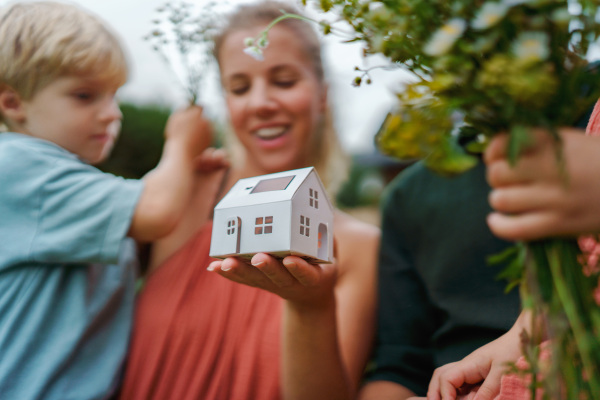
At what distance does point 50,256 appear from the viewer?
4.13 ft

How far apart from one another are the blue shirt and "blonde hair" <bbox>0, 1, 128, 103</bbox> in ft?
0.66

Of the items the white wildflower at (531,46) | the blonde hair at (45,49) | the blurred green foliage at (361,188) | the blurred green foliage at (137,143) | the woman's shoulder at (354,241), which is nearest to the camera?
the white wildflower at (531,46)

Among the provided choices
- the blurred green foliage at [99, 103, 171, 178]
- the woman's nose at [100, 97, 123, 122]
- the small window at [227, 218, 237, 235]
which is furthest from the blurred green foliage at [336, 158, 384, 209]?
the small window at [227, 218, 237, 235]

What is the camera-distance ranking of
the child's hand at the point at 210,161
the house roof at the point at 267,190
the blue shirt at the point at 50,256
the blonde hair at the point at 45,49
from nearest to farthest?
the house roof at the point at 267,190 < the blue shirt at the point at 50,256 < the blonde hair at the point at 45,49 < the child's hand at the point at 210,161

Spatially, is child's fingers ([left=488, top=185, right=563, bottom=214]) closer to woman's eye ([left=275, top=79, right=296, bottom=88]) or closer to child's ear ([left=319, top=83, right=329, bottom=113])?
woman's eye ([left=275, top=79, right=296, bottom=88])

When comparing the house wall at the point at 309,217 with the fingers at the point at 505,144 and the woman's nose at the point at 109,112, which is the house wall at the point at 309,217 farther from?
the woman's nose at the point at 109,112

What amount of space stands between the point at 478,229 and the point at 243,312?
2.55 feet

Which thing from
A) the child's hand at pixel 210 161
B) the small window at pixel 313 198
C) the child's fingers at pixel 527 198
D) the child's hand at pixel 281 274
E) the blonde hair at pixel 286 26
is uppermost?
the blonde hair at pixel 286 26

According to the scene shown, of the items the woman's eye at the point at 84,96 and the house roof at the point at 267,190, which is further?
the woman's eye at the point at 84,96

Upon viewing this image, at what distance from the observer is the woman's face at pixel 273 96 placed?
1.57 meters

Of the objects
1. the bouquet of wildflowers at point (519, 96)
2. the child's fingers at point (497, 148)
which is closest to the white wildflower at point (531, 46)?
the bouquet of wildflowers at point (519, 96)

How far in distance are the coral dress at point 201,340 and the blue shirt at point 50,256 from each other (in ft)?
0.51

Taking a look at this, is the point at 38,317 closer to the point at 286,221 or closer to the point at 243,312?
the point at 243,312

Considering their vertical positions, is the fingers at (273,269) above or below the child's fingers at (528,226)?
below
